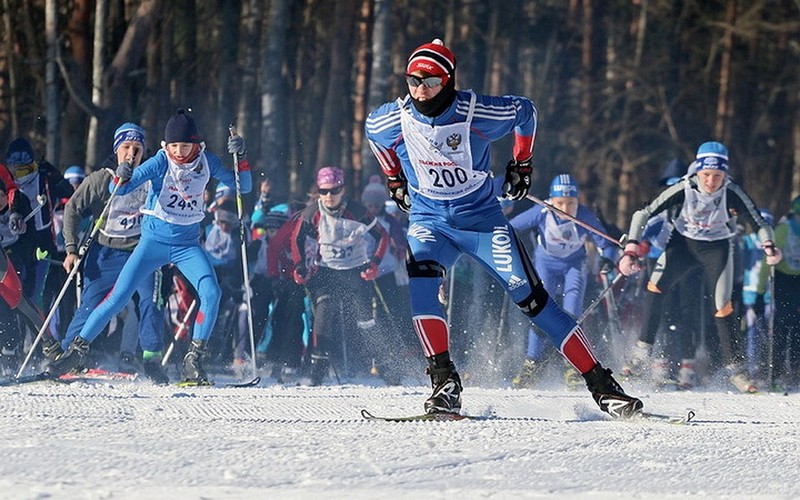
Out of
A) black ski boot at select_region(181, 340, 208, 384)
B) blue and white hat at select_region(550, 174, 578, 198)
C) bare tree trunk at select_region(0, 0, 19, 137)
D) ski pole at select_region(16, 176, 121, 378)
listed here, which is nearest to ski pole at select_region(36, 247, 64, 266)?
ski pole at select_region(16, 176, 121, 378)

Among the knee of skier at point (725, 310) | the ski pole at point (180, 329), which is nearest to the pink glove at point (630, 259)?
the knee of skier at point (725, 310)

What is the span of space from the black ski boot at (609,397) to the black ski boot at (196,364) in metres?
3.60

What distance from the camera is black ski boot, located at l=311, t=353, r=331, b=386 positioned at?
40.4 feet

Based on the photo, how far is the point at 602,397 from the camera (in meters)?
7.94

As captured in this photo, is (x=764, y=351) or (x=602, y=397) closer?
(x=602, y=397)

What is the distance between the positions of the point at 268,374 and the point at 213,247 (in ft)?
5.46

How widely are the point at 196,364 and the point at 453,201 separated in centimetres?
348

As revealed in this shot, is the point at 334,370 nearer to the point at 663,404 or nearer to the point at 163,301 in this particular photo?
the point at 163,301

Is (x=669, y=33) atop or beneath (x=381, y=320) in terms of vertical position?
atop

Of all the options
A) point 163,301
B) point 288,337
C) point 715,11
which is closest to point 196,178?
Result: point 163,301

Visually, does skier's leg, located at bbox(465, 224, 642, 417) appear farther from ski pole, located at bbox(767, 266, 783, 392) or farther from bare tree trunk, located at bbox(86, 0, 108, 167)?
bare tree trunk, located at bbox(86, 0, 108, 167)

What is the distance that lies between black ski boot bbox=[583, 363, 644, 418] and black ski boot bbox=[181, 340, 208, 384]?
360 centimetres

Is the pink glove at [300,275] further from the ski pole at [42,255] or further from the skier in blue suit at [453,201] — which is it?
the skier in blue suit at [453,201]

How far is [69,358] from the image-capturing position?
1094 cm
